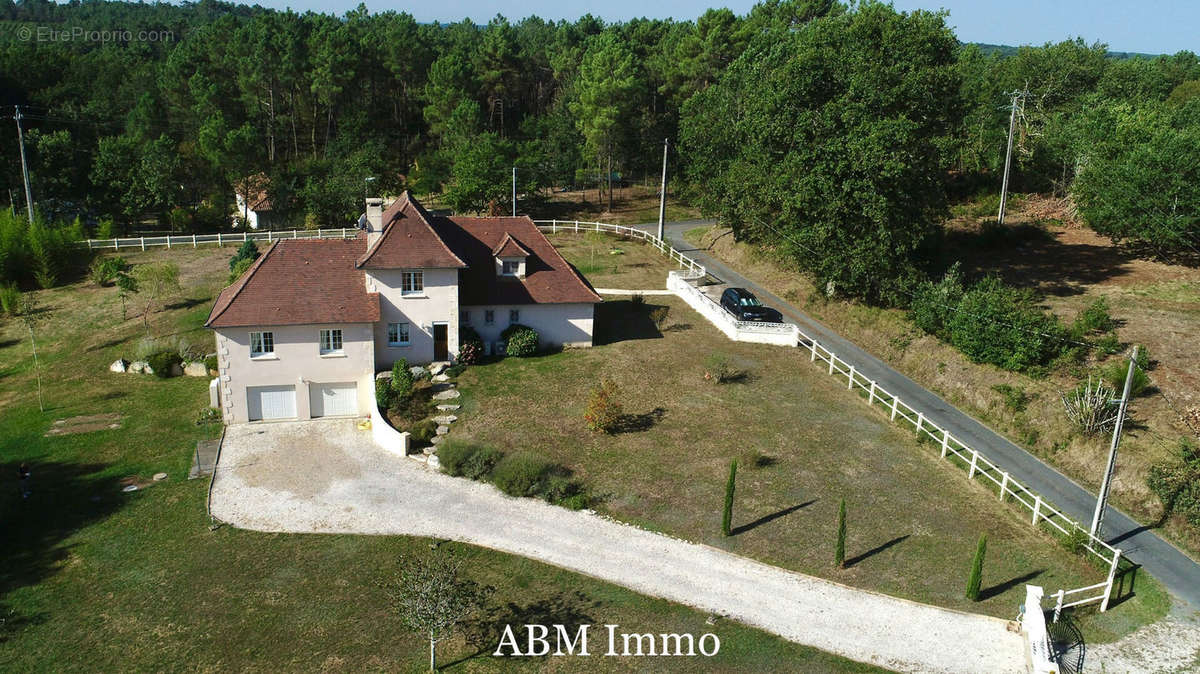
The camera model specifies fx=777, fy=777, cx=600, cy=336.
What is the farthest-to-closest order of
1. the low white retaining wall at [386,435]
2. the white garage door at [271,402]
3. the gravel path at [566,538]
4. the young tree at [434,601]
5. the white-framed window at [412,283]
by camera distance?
the white-framed window at [412,283], the white garage door at [271,402], the low white retaining wall at [386,435], the gravel path at [566,538], the young tree at [434,601]

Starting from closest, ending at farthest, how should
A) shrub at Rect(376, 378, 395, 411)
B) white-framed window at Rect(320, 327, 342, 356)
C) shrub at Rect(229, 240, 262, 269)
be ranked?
1. shrub at Rect(376, 378, 395, 411)
2. white-framed window at Rect(320, 327, 342, 356)
3. shrub at Rect(229, 240, 262, 269)

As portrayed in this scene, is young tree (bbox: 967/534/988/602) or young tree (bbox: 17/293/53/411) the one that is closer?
young tree (bbox: 967/534/988/602)

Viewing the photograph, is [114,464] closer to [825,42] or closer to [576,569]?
[576,569]

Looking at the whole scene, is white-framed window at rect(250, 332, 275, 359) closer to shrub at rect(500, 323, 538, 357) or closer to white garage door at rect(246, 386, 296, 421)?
white garage door at rect(246, 386, 296, 421)

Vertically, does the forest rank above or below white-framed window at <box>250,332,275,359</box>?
above

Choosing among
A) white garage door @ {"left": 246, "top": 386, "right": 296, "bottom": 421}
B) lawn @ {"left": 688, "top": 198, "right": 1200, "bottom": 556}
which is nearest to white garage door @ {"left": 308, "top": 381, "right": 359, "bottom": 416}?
white garage door @ {"left": 246, "top": 386, "right": 296, "bottom": 421}

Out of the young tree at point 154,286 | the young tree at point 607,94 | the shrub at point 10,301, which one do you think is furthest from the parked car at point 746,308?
the shrub at point 10,301

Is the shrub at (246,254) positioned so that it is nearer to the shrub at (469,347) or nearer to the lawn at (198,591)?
the lawn at (198,591)

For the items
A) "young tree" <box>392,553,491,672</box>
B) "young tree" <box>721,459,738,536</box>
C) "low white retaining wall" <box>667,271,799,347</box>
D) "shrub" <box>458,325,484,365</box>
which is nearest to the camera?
"young tree" <box>392,553,491,672</box>
